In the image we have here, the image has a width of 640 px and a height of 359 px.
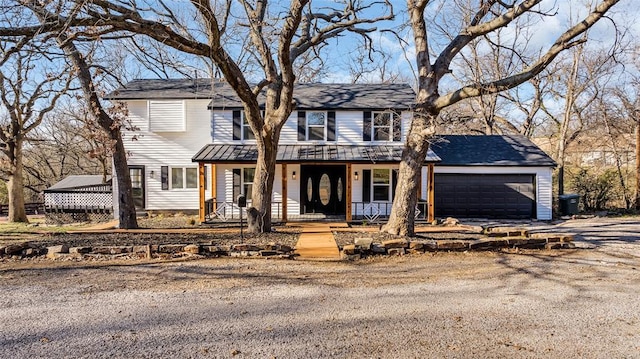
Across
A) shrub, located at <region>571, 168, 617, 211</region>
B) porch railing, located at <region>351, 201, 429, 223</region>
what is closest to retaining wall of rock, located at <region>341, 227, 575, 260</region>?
porch railing, located at <region>351, 201, 429, 223</region>

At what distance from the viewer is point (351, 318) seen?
4488mm

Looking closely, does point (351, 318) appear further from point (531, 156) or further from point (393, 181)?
point (531, 156)

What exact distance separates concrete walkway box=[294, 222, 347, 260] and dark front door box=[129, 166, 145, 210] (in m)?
8.56

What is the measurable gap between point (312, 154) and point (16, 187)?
511 inches

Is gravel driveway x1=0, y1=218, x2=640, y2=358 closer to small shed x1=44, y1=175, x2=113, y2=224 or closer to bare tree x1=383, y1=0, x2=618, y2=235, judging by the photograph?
bare tree x1=383, y1=0, x2=618, y2=235

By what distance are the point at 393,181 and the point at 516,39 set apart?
1414 cm

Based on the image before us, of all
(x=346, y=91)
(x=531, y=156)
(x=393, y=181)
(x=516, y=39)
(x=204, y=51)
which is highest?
(x=516, y=39)

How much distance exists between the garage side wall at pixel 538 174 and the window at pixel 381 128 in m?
2.62

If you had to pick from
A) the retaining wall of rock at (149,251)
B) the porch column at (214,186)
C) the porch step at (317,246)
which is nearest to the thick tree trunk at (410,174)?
the porch step at (317,246)

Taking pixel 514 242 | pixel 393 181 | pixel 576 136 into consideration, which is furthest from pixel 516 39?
pixel 514 242

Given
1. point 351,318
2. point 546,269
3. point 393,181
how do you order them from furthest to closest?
point 393,181 → point 546,269 → point 351,318

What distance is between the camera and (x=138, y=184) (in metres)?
16.5

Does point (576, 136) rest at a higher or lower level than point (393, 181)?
higher

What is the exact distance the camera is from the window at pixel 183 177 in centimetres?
1661
